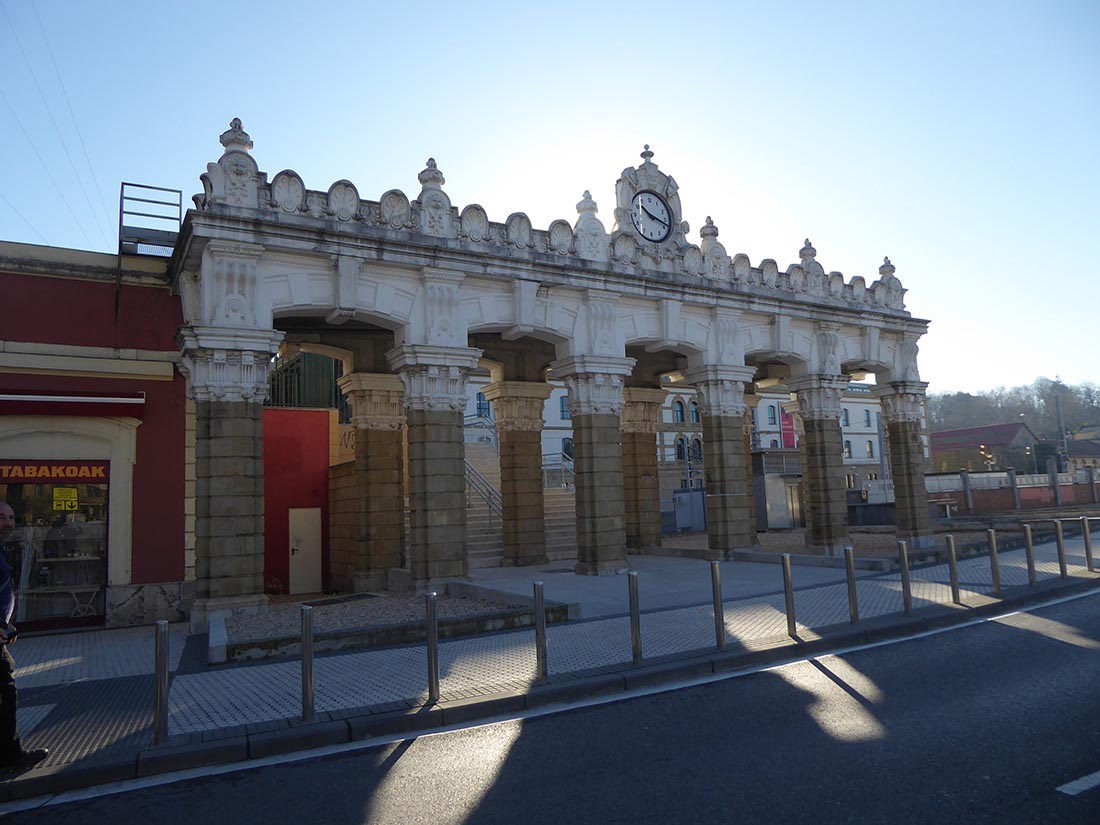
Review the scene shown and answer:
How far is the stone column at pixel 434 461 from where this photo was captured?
13.8 metres

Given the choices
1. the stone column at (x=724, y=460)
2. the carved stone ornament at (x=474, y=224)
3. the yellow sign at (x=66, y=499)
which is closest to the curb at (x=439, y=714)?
the stone column at (x=724, y=460)

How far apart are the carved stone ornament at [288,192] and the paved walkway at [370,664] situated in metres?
7.18

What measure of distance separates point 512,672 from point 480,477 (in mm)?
14413

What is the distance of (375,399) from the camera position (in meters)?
16.7

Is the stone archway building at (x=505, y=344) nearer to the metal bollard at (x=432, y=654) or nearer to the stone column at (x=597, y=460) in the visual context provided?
the stone column at (x=597, y=460)

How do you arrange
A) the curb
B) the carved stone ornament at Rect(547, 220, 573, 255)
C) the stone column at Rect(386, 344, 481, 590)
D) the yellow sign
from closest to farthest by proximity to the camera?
1. the curb
2. the yellow sign
3. the stone column at Rect(386, 344, 481, 590)
4. the carved stone ornament at Rect(547, 220, 573, 255)

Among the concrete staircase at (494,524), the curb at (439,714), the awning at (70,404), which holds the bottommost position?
the curb at (439,714)

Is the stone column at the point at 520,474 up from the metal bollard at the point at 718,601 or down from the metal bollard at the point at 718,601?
up

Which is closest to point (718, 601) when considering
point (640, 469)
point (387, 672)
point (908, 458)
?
point (387, 672)

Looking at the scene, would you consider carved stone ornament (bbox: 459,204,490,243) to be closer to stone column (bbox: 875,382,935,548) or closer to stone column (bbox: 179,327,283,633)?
stone column (bbox: 179,327,283,633)

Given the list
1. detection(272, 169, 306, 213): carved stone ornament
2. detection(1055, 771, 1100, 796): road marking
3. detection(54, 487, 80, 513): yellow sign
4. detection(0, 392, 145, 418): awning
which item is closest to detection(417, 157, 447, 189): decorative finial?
detection(272, 169, 306, 213): carved stone ornament

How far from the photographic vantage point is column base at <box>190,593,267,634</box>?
1145cm

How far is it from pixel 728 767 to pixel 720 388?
13508 mm

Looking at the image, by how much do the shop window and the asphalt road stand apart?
944 centimetres
